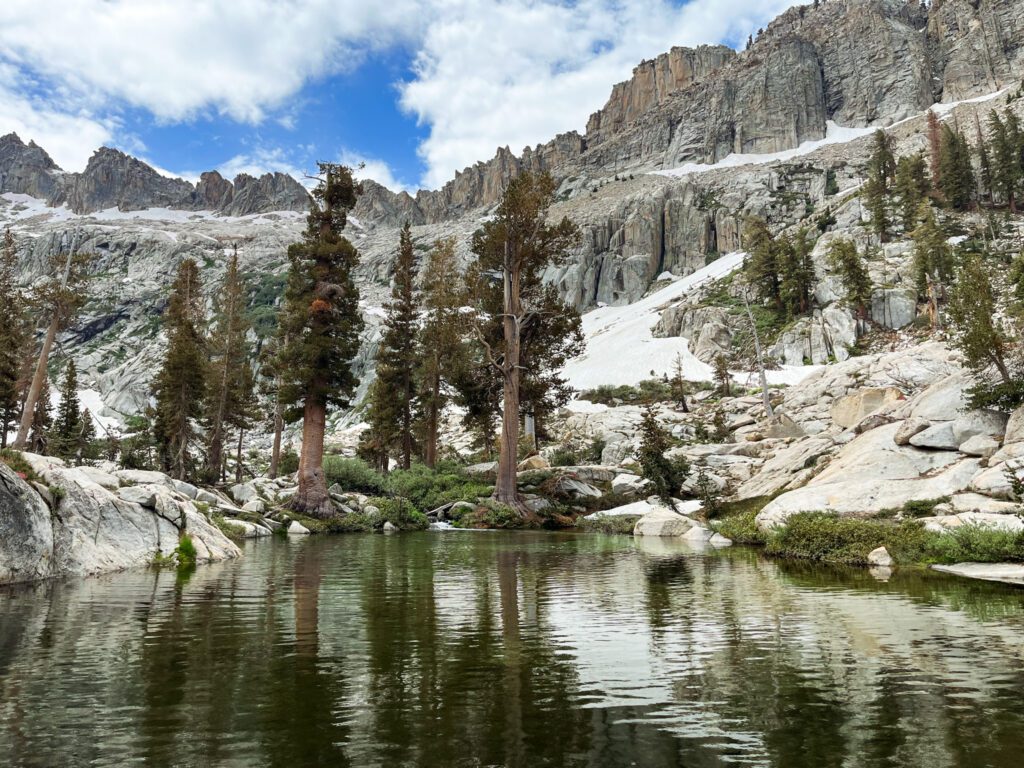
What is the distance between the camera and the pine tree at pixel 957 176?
277ft

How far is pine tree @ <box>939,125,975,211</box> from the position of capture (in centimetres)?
8444

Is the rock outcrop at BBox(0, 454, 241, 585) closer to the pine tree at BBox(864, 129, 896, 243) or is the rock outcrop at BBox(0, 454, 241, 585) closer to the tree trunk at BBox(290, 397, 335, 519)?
the tree trunk at BBox(290, 397, 335, 519)

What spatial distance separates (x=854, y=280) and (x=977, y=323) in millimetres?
46426

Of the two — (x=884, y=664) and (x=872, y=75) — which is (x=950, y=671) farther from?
(x=872, y=75)

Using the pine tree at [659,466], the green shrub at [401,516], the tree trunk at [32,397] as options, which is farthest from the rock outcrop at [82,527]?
the pine tree at [659,466]

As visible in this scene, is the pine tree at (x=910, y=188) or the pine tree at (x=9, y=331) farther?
the pine tree at (x=910, y=188)

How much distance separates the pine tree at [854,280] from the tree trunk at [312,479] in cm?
5349

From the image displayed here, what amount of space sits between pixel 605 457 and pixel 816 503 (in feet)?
71.1

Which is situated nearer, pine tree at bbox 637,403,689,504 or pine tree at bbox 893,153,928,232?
pine tree at bbox 637,403,689,504

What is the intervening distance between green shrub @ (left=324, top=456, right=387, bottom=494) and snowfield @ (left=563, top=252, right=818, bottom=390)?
33.3 meters

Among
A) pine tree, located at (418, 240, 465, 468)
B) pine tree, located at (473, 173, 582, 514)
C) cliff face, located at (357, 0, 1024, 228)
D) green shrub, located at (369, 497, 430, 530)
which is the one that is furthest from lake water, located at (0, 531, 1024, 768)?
cliff face, located at (357, 0, 1024, 228)

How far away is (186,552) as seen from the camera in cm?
1399

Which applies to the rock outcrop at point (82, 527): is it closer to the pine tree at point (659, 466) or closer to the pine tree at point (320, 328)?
the pine tree at point (320, 328)

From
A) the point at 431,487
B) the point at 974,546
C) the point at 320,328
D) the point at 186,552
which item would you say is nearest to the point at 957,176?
the point at 431,487
